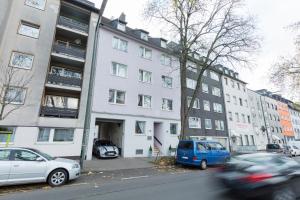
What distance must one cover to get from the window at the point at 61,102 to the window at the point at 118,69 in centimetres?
476

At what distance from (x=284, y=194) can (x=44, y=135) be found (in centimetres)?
1574

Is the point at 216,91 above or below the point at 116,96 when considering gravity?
above

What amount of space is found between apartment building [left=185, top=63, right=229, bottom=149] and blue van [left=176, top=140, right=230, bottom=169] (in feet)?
32.5

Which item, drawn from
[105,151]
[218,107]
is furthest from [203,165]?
[218,107]

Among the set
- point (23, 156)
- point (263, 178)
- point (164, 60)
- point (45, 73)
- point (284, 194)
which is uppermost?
point (164, 60)

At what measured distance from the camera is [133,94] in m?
20.7

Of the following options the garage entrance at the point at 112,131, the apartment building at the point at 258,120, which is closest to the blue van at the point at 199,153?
the garage entrance at the point at 112,131

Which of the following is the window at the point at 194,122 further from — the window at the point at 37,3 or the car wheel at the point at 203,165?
the window at the point at 37,3

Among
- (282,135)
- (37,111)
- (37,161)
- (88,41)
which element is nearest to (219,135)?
(88,41)

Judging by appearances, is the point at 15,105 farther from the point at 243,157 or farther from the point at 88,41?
the point at 243,157

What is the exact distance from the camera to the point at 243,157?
5.89 metres

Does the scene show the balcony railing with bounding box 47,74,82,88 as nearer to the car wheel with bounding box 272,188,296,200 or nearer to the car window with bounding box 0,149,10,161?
the car window with bounding box 0,149,10,161

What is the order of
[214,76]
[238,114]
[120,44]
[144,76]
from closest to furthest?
[120,44] → [144,76] → [214,76] → [238,114]

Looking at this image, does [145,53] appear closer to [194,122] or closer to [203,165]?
[194,122]
